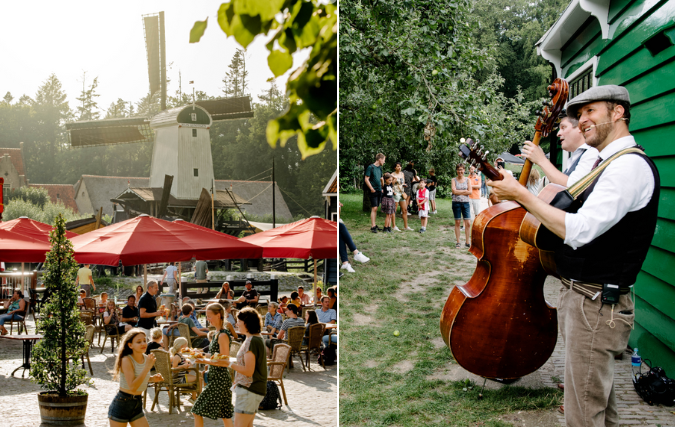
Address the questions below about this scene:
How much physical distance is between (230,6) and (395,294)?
2525 mm

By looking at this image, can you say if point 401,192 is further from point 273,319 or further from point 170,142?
point 170,142

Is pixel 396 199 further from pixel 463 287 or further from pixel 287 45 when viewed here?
pixel 287 45

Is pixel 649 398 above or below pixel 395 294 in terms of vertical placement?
below

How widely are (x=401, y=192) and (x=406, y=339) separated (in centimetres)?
100

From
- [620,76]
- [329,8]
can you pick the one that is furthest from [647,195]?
[329,8]

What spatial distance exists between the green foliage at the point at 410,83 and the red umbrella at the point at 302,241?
4.64 metres

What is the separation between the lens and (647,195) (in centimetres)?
189

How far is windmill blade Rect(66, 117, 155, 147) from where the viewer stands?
27.0 metres

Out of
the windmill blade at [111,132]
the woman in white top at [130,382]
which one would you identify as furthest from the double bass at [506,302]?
the windmill blade at [111,132]

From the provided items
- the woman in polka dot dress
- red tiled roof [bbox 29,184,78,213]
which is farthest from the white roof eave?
red tiled roof [bbox 29,184,78,213]

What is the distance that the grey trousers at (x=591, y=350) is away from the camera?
1994mm

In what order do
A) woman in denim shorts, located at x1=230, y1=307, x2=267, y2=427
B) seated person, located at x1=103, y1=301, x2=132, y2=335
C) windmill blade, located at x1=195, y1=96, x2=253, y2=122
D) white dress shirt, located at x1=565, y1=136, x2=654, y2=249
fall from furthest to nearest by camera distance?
windmill blade, located at x1=195, y1=96, x2=253, y2=122
seated person, located at x1=103, y1=301, x2=132, y2=335
woman in denim shorts, located at x1=230, y1=307, x2=267, y2=427
white dress shirt, located at x1=565, y1=136, x2=654, y2=249

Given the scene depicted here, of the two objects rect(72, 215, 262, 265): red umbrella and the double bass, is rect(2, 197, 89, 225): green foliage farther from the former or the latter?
the double bass

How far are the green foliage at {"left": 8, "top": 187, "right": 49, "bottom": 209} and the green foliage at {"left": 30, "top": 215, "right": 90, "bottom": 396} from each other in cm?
1120
